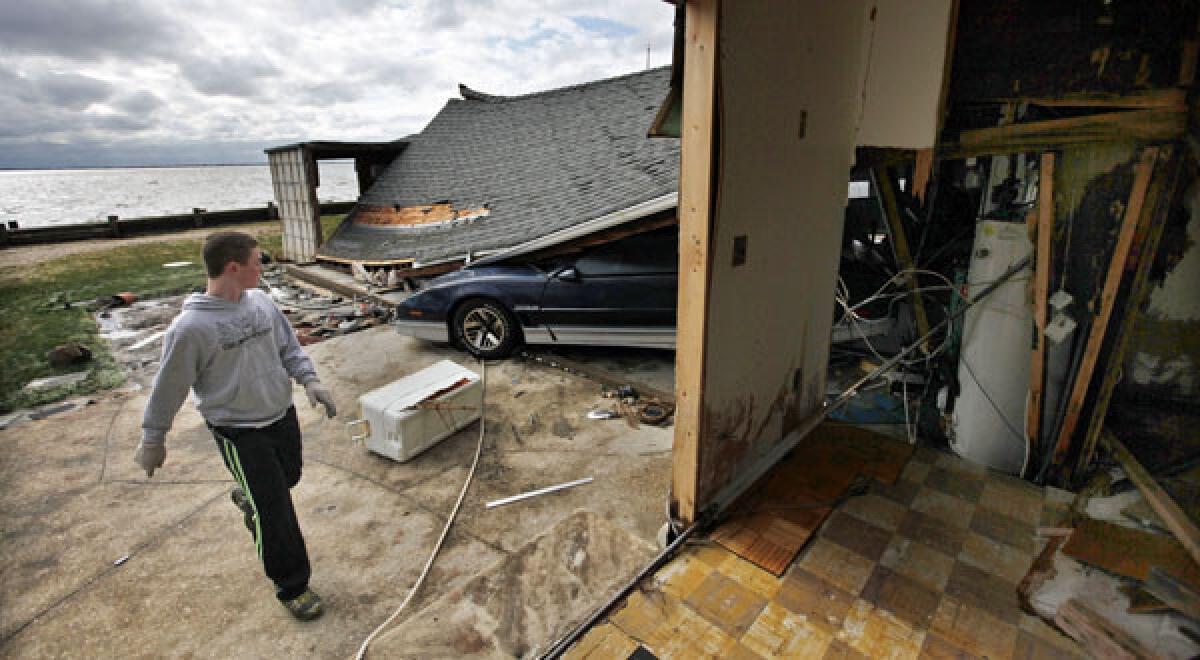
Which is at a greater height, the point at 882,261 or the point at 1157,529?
the point at 882,261

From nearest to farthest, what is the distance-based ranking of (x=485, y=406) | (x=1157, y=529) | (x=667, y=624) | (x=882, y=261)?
(x=667, y=624) < (x=1157, y=529) < (x=485, y=406) < (x=882, y=261)

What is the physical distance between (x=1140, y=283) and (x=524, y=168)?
857cm

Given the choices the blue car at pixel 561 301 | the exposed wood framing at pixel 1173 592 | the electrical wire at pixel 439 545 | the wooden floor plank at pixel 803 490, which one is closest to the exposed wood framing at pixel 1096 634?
the exposed wood framing at pixel 1173 592

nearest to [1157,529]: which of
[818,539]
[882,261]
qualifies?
[818,539]

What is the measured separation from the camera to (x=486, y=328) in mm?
6039

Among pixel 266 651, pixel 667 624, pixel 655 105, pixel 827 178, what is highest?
pixel 655 105

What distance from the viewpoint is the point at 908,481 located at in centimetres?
299

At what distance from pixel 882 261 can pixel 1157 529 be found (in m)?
3.24

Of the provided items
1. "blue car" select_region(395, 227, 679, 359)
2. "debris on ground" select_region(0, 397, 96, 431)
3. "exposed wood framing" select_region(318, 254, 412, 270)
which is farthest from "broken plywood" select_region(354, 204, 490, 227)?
"debris on ground" select_region(0, 397, 96, 431)

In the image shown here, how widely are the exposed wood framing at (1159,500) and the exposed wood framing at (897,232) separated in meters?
1.16

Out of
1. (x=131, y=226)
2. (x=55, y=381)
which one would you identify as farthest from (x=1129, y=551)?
(x=131, y=226)

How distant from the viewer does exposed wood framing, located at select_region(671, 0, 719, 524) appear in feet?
6.50

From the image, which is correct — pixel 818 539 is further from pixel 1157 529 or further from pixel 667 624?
pixel 1157 529

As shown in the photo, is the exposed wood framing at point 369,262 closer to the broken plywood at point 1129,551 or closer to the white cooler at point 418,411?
the white cooler at point 418,411
